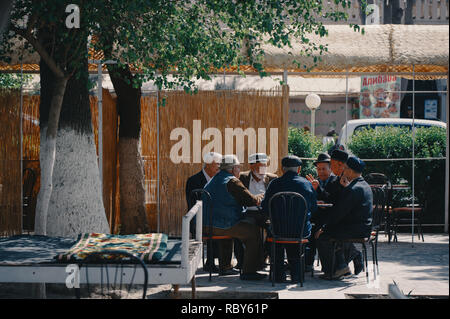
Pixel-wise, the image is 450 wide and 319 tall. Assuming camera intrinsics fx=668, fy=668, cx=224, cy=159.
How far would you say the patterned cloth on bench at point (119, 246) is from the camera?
5.30 metres

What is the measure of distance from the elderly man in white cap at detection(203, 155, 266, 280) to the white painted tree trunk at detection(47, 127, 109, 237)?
1318mm

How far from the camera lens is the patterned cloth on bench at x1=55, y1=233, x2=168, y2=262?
5.30m

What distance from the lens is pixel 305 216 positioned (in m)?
7.20

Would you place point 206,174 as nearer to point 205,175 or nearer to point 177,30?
point 205,175

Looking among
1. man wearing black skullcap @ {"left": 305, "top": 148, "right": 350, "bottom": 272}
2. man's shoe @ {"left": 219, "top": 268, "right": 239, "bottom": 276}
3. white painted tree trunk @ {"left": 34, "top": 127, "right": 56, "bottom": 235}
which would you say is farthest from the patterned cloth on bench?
man wearing black skullcap @ {"left": 305, "top": 148, "right": 350, "bottom": 272}

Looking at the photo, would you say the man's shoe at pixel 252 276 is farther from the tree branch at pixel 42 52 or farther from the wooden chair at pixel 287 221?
the tree branch at pixel 42 52

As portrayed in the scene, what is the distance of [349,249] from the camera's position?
7910mm

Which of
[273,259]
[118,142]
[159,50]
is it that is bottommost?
[273,259]

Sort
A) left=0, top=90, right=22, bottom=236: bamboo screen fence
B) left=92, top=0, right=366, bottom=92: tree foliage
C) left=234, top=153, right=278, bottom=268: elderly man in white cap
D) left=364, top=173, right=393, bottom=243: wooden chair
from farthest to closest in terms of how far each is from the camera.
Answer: left=0, top=90, right=22, bottom=236: bamboo screen fence, left=364, top=173, right=393, bottom=243: wooden chair, left=234, top=153, right=278, bottom=268: elderly man in white cap, left=92, top=0, right=366, bottom=92: tree foliage

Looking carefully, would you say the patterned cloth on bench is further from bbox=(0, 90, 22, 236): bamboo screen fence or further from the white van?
the white van

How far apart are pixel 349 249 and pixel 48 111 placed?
12.7ft

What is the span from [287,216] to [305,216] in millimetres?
204
